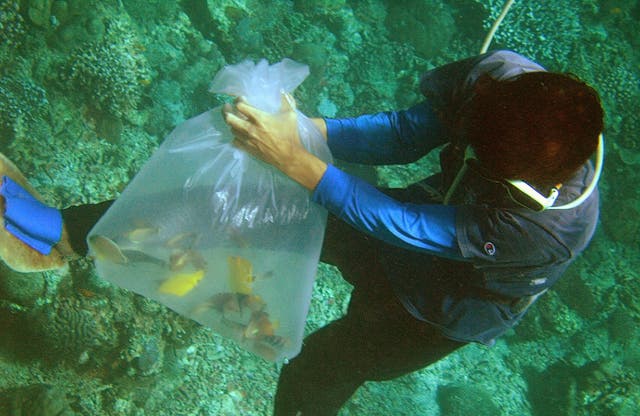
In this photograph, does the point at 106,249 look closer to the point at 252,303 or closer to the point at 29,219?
the point at 29,219

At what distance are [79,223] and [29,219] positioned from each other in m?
0.25

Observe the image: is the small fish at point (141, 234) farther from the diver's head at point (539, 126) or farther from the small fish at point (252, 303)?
the diver's head at point (539, 126)

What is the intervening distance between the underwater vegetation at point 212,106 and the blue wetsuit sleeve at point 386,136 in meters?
2.59

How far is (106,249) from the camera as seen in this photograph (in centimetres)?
186

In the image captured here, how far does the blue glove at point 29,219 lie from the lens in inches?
77.2

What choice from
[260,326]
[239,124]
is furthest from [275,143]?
[260,326]

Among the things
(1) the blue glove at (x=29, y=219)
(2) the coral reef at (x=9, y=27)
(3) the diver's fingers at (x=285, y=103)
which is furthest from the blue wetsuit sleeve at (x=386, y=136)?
(2) the coral reef at (x=9, y=27)

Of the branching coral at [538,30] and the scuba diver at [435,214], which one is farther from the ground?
the scuba diver at [435,214]

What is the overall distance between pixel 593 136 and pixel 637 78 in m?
8.51

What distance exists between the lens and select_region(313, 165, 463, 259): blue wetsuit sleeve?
62.9 inches

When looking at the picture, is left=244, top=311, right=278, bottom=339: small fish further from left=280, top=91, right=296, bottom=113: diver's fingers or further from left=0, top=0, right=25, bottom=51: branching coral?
left=0, top=0, right=25, bottom=51: branching coral

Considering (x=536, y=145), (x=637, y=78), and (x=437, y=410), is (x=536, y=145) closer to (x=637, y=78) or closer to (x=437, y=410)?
(x=437, y=410)

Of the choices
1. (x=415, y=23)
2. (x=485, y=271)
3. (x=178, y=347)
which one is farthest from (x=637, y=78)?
(x=178, y=347)

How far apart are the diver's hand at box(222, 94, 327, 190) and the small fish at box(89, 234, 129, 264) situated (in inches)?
30.1
